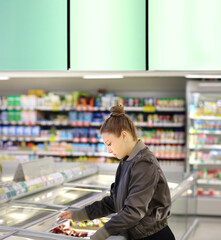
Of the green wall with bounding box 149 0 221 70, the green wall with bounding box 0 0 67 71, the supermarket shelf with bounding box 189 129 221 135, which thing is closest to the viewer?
the green wall with bounding box 149 0 221 70

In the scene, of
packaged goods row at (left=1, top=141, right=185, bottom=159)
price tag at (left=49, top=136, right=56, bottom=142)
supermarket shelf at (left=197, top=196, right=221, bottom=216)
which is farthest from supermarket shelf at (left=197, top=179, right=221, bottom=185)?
price tag at (left=49, top=136, right=56, bottom=142)

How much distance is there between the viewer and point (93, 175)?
14.4 feet

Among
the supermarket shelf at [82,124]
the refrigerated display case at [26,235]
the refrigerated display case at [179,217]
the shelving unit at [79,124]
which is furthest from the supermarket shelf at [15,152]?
the refrigerated display case at [26,235]

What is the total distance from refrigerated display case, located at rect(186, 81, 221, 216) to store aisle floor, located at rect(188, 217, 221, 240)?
0.25 metres

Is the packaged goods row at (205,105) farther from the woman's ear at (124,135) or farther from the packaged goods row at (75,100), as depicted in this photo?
the woman's ear at (124,135)

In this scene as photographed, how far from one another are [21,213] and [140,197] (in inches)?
47.7

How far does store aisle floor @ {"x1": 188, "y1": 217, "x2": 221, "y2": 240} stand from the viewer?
5.57 m

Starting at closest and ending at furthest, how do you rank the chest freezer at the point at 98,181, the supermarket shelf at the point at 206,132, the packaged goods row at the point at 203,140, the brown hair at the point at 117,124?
1. the brown hair at the point at 117,124
2. the chest freezer at the point at 98,181
3. the supermarket shelf at the point at 206,132
4. the packaged goods row at the point at 203,140

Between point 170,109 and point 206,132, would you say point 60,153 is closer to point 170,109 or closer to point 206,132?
point 170,109

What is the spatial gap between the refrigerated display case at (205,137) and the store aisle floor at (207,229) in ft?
0.83

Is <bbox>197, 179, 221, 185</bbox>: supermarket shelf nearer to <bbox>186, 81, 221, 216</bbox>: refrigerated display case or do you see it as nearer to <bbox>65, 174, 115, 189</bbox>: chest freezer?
<bbox>186, 81, 221, 216</bbox>: refrigerated display case

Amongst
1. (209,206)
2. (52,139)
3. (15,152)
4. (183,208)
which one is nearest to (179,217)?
(183,208)

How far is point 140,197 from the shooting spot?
192 cm

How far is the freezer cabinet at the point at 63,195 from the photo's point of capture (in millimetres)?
3162
